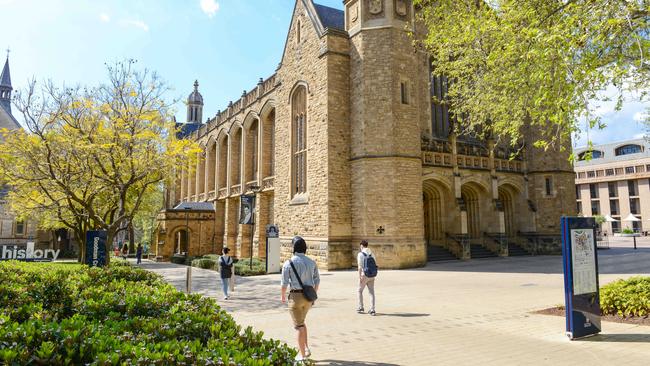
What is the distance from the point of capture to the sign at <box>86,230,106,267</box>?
40.3 ft

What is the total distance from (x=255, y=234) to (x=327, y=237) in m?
8.66

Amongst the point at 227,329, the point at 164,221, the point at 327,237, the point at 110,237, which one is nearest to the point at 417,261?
the point at 327,237

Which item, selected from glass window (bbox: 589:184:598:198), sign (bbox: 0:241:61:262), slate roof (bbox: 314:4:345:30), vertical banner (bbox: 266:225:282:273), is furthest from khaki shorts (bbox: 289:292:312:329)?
glass window (bbox: 589:184:598:198)

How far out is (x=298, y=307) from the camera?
534 centimetres

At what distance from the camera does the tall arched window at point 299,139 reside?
72.7 ft

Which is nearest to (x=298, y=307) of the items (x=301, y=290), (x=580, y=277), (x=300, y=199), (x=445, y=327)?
(x=301, y=290)

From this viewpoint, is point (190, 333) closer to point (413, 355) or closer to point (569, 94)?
point (413, 355)

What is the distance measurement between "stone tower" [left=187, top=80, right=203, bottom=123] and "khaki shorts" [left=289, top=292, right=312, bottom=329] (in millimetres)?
63918

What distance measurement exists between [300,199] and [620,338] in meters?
16.4

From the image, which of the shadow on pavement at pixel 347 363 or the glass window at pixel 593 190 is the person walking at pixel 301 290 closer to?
the shadow on pavement at pixel 347 363

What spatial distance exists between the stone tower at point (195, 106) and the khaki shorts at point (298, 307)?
63.9m

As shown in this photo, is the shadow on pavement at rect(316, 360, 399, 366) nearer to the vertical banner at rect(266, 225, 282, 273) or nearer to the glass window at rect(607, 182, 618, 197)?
the vertical banner at rect(266, 225, 282, 273)

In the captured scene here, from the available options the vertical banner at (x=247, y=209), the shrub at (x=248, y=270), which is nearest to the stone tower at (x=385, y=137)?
the shrub at (x=248, y=270)

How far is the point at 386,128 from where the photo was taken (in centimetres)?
1878
